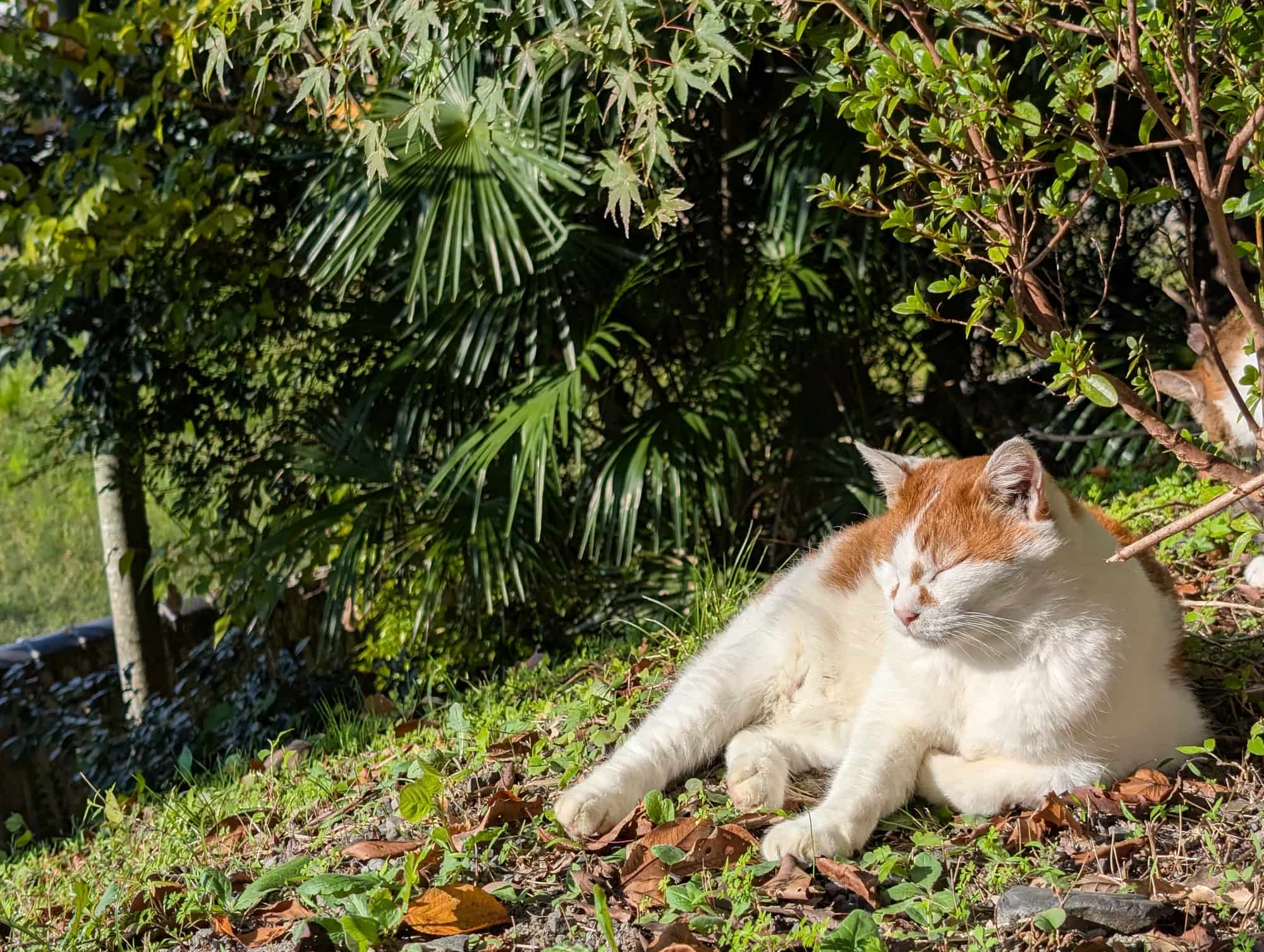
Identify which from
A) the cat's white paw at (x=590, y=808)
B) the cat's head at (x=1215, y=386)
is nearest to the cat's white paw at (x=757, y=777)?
the cat's white paw at (x=590, y=808)

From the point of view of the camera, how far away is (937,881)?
2.08 meters

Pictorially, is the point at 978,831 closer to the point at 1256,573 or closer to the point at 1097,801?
the point at 1097,801

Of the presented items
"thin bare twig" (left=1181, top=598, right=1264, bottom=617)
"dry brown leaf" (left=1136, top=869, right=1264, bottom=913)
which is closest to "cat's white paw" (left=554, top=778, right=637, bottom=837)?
"dry brown leaf" (left=1136, top=869, right=1264, bottom=913)

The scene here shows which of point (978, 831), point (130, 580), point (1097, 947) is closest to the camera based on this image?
point (1097, 947)

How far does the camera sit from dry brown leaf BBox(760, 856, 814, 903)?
2.01 meters

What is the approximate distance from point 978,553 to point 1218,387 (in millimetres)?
1817

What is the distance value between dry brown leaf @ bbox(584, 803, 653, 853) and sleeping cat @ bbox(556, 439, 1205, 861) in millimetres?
23

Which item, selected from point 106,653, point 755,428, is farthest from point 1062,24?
point 106,653

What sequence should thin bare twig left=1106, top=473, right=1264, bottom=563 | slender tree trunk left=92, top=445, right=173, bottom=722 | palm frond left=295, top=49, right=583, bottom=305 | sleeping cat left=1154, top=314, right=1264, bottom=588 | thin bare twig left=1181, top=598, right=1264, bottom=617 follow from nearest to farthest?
1. thin bare twig left=1106, top=473, right=1264, bottom=563
2. thin bare twig left=1181, top=598, right=1264, bottom=617
3. sleeping cat left=1154, top=314, right=1264, bottom=588
4. palm frond left=295, top=49, right=583, bottom=305
5. slender tree trunk left=92, top=445, right=173, bottom=722

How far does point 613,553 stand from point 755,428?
0.92m

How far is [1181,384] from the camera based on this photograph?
11.7ft

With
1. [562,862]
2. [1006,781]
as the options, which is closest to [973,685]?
[1006,781]

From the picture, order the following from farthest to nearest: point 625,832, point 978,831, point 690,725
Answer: point 690,725 → point 625,832 → point 978,831

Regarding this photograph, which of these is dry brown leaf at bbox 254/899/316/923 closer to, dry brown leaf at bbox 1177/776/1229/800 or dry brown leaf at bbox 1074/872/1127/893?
dry brown leaf at bbox 1074/872/1127/893
